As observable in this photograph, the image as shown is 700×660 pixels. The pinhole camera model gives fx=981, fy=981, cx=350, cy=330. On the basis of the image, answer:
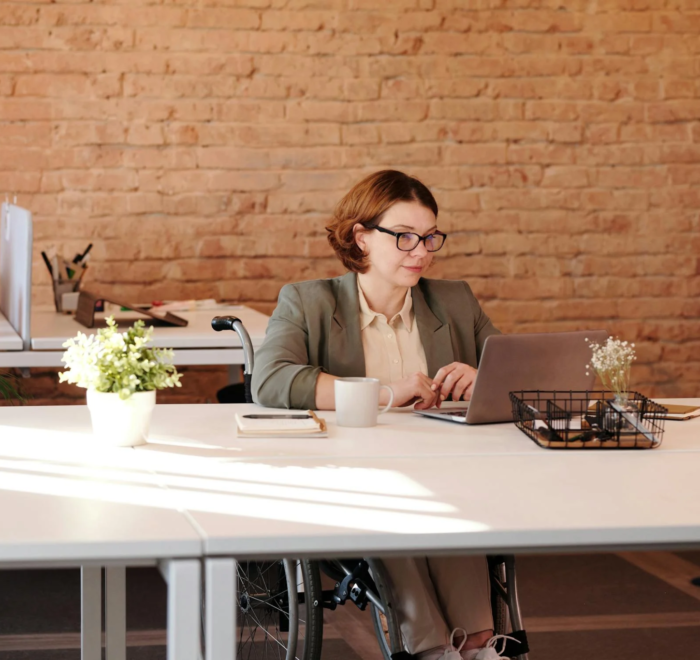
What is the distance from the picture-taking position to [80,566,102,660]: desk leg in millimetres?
1939

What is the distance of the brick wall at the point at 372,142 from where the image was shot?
13.5 ft

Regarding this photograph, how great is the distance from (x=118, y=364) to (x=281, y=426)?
13.4 inches

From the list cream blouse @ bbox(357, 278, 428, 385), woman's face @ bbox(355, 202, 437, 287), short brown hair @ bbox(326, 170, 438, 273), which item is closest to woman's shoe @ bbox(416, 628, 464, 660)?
cream blouse @ bbox(357, 278, 428, 385)

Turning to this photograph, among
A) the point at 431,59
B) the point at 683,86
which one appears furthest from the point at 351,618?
the point at 683,86

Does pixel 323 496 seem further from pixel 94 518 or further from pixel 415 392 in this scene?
pixel 415 392

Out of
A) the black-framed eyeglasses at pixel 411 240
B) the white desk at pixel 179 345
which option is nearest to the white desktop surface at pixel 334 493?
the black-framed eyeglasses at pixel 411 240

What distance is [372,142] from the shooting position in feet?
14.1

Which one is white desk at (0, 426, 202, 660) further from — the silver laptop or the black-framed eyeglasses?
the black-framed eyeglasses

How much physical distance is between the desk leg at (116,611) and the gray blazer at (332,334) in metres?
0.51

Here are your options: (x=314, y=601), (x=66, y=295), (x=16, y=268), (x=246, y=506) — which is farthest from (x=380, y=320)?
(x=66, y=295)

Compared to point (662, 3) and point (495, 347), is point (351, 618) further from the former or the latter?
point (662, 3)

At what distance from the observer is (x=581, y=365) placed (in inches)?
79.0

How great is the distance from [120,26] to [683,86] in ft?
8.19

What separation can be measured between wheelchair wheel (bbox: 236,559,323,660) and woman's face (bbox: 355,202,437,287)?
74 centimetres
